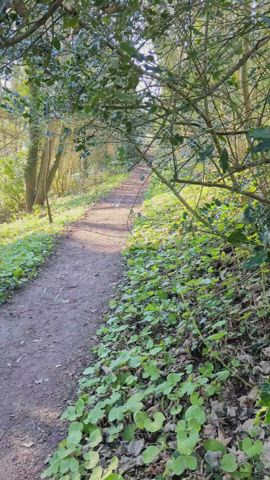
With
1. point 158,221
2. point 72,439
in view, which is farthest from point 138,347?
point 158,221

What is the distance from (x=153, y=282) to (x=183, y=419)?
2.52 meters

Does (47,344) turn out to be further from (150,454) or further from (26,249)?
(26,249)

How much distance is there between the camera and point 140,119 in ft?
7.66

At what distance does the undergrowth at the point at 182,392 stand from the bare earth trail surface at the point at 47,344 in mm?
242

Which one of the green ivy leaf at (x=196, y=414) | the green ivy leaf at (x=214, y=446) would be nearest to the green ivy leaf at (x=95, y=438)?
the green ivy leaf at (x=196, y=414)

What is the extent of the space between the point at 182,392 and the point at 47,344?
2347 millimetres

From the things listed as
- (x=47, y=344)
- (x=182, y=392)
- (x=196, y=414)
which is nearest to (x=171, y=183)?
(x=182, y=392)

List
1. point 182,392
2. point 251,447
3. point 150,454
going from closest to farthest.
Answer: point 251,447
point 150,454
point 182,392

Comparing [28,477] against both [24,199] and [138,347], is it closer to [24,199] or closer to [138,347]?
[138,347]

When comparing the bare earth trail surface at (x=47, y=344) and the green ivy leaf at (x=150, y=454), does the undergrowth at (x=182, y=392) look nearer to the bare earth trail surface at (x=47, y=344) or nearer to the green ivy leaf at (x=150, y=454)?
the green ivy leaf at (x=150, y=454)

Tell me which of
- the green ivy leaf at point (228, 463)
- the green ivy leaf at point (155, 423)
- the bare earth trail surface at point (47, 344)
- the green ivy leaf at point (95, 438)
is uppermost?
the green ivy leaf at point (228, 463)

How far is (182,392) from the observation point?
2.84m

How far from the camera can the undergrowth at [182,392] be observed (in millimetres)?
2336

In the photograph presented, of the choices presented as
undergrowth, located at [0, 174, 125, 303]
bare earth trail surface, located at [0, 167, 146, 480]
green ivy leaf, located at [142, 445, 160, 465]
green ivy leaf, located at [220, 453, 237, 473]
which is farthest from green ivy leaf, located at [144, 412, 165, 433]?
undergrowth, located at [0, 174, 125, 303]
